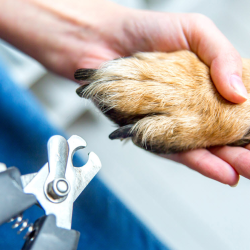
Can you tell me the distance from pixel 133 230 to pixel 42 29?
2.85 feet

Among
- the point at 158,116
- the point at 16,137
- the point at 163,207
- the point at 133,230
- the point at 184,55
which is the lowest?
the point at 163,207

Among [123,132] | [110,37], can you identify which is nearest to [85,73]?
[123,132]

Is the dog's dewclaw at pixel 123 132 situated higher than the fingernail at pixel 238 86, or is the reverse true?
the fingernail at pixel 238 86

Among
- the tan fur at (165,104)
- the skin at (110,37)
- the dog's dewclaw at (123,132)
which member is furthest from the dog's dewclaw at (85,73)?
the skin at (110,37)

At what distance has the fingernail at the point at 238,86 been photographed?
0.59m

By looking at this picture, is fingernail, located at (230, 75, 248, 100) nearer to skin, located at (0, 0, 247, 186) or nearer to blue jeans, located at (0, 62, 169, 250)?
skin, located at (0, 0, 247, 186)

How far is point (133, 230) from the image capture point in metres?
0.84

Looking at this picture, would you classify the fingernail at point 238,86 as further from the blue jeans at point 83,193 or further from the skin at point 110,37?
the blue jeans at point 83,193

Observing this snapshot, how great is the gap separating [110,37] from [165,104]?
0.47 metres

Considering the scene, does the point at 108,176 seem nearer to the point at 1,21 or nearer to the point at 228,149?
the point at 228,149

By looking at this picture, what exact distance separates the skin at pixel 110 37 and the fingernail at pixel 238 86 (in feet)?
0.16

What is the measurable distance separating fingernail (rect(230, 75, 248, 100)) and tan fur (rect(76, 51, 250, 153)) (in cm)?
3

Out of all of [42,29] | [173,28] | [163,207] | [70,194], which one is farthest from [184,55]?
[163,207]

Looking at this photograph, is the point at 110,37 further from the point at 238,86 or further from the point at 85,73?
the point at 238,86
